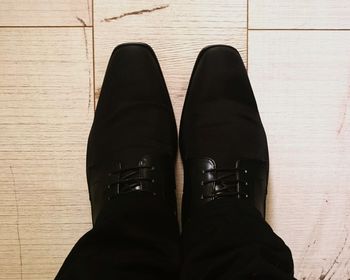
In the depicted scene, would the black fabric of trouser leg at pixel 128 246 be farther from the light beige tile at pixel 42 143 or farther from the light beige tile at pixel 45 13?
the light beige tile at pixel 45 13

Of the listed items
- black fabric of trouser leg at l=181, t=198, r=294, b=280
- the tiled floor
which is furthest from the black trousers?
the tiled floor

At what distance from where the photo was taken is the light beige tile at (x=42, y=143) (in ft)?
2.67

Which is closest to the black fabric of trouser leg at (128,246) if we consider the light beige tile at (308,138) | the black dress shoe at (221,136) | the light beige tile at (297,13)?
the black dress shoe at (221,136)

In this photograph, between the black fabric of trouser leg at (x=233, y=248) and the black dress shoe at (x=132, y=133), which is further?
the black dress shoe at (x=132, y=133)

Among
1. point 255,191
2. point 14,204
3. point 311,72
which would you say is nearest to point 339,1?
point 311,72

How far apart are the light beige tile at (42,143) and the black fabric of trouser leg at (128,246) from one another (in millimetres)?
156

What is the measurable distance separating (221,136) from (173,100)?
Answer: 0.11 meters

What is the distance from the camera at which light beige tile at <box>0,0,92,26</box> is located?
31.5 inches

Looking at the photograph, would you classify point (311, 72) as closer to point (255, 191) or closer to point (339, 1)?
point (339, 1)

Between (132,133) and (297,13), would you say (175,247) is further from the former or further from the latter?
(297,13)

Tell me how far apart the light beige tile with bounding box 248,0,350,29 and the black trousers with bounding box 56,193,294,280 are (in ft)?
1.08

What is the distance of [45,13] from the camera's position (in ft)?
2.64

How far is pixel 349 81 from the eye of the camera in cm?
82

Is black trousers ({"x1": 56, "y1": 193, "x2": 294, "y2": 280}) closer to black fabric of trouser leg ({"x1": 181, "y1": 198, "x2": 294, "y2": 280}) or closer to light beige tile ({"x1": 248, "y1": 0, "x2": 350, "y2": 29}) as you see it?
black fabric of trouser leg ({"x1": 181, "y1": 198, "x2": 294, "y2": 280})
